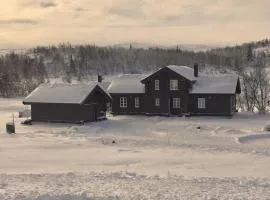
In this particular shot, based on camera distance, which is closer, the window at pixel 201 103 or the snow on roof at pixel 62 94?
the snow on roof at pixel 62 94

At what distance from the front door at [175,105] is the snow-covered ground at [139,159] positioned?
227 centimetres

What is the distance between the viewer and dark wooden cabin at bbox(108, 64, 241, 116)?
5078 cm

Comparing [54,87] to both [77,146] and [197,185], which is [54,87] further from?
[197,185]

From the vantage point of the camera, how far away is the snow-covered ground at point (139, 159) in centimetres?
1616

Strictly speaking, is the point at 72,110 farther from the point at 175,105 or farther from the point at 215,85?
the point at 215,85

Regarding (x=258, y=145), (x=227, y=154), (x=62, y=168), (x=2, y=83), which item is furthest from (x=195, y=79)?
(x=2, y=83)

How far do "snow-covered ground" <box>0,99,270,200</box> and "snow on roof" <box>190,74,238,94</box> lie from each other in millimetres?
2842

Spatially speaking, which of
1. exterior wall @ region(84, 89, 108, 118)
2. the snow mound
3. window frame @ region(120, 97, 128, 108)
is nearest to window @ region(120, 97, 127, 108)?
window frame @ region(120, 97, 128, 108)

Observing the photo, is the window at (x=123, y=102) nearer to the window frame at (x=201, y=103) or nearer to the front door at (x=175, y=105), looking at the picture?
the front door at (x=175, y=105)

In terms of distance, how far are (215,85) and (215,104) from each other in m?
2.18

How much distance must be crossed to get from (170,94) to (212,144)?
1925 cm

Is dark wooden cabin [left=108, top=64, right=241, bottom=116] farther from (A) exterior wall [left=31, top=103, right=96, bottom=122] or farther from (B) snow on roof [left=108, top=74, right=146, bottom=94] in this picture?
(A) exterior wall [left=31, top=103, right=96, bottom=122]

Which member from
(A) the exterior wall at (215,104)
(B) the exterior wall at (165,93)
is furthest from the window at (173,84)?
(A) the exterior wall at (215,104)

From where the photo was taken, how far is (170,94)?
52.5 meters
